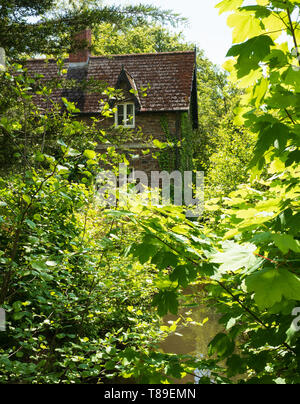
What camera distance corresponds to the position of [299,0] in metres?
1.38

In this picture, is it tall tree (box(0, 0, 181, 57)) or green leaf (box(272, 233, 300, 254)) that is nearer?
green leaf (box(272, 233, 300, 254))

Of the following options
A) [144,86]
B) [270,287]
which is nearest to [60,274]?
[270,287]

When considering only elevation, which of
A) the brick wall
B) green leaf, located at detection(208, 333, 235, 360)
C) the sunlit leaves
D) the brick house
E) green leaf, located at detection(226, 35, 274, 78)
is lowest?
green leaf, located at detection(208, 333, 235, 360)

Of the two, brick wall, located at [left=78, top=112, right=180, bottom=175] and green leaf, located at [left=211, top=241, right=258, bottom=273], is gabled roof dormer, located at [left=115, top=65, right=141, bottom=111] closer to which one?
brick wall, located at [left=78, top=112, right=180, bottom=175]

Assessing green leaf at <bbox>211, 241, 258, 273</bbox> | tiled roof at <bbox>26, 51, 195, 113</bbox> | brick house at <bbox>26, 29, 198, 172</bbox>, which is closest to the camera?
green leaf at <bbox>211, 241, 258, 273</bbox>

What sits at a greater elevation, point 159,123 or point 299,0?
point 159,123

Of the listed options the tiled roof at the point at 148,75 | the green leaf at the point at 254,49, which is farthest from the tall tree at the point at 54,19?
the tiled roof at the point at 148,75

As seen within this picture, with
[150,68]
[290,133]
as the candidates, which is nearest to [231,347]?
[290,133]

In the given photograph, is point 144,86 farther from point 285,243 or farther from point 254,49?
point 285,243

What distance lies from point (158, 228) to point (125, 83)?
1728cm

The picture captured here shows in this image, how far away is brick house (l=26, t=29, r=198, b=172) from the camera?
1758 cm

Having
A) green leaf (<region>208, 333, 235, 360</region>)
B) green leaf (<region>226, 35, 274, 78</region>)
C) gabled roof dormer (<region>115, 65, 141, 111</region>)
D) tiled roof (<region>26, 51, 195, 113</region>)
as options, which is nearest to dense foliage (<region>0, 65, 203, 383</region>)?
green leaf (<region>208, 333, 235, 360</region>)

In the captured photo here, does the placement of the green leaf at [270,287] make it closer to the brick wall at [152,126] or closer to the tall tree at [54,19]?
the tall tree at [54,19]

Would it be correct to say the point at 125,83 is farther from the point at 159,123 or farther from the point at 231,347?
the point at 231,347
